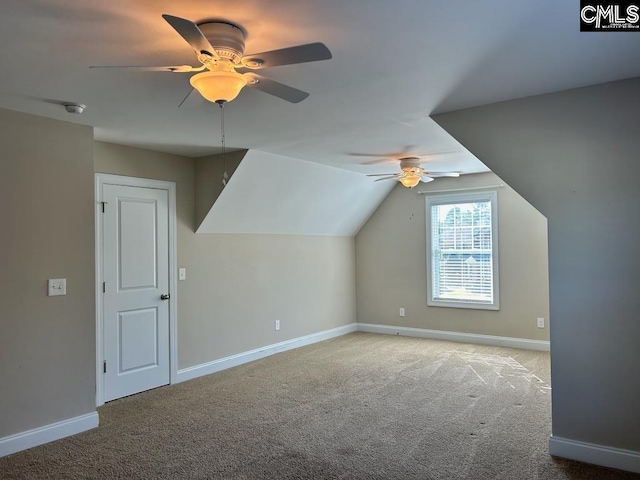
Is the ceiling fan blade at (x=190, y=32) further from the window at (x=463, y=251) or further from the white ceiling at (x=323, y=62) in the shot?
the window at (x=463, y=251)

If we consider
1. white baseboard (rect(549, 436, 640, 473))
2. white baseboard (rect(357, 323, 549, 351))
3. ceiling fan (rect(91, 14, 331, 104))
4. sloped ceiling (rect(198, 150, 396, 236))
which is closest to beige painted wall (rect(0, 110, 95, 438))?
sloped ceiling (rect(198, 150, 396, 236))

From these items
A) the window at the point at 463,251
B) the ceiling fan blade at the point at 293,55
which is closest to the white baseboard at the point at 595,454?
the ceiling fan blade at the point at 293,55

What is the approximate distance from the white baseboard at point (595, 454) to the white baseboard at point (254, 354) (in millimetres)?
3505

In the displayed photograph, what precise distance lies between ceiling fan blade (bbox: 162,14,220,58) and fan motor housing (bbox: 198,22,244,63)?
0.17 metres

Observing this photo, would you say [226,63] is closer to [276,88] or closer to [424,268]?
[276,88]

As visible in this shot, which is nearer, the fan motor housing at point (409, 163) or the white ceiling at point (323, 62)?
the white ceiling at point (323, 62)

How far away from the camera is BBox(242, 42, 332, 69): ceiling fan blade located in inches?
71.2

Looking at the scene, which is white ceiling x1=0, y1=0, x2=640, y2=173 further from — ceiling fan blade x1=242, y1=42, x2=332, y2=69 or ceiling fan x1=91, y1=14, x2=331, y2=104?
Result: ceiling fan blade x1=242, y1=42, x2=332, y2=69

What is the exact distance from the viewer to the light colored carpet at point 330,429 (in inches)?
117

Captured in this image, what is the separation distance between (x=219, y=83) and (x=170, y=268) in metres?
3.20

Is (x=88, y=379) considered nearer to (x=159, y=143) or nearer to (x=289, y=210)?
(x=159, y=143)

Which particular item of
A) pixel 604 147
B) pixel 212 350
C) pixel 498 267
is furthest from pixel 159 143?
pixel 498 267

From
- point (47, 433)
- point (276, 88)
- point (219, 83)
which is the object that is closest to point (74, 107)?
point (219, 83)

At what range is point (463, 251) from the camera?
668cm
